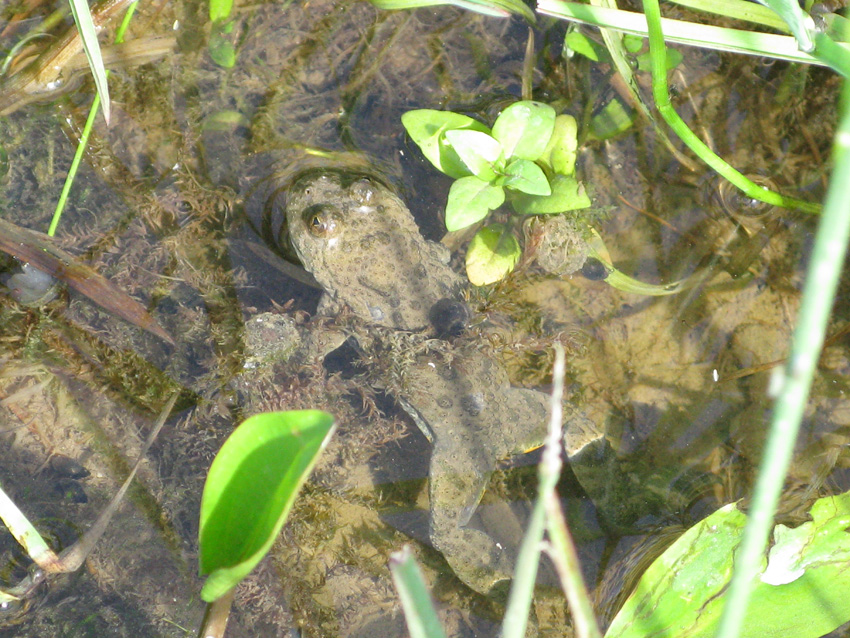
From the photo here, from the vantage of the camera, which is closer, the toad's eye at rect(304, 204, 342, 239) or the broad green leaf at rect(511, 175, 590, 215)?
the broad green leaf at rect(511, 175, 590, 215)

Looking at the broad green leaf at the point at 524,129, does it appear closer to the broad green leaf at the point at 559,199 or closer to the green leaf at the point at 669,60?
the broad green leaf at the point at 559,199

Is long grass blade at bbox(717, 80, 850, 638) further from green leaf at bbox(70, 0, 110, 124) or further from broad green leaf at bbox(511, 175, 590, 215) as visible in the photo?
green leaf at bbox(70, 0, 110, 124)

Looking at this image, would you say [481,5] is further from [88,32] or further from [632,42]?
[88,32]

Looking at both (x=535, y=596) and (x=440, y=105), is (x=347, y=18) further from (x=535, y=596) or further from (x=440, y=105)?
(x=535, y=596)

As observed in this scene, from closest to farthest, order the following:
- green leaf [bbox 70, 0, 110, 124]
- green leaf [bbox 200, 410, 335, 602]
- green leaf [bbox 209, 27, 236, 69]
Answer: green leaf [bbox 200, 410, 335, 602] → green leaf [bbox 70, 0, 110, 124] → green leaf [bbox 209, 27, 236, 69]

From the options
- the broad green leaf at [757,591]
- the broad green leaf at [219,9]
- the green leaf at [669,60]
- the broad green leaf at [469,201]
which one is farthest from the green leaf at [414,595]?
the broad green leaf at [219,9]

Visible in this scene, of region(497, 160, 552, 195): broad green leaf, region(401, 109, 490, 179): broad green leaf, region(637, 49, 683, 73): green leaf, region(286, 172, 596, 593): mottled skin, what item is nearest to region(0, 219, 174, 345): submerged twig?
region(286, 172, 596, 593): mottled skin

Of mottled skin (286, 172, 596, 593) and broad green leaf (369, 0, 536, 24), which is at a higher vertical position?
broad green leaf (369, 0, 536, 24)
